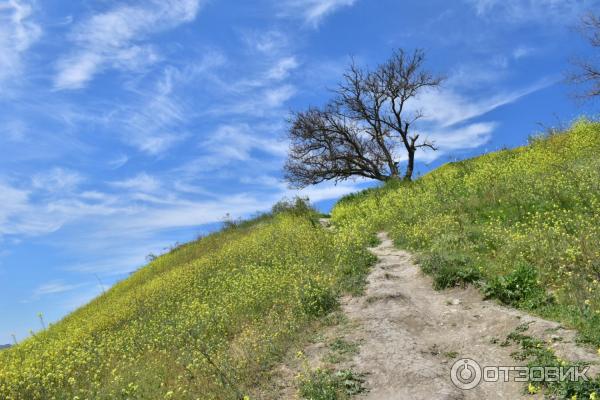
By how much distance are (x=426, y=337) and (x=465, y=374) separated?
152 centimetres

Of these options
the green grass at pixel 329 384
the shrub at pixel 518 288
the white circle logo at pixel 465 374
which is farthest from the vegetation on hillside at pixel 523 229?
the green grass at pixel 329 384

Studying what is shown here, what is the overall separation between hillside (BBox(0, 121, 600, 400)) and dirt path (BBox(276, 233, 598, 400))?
1.39 feet

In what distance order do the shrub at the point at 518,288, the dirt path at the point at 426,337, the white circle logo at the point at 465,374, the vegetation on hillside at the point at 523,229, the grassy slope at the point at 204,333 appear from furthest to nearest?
the shrub at the point at 518,288 → the vegetation on hillside at the point at 523,229 → the grassy slope at the point at 204,333 → the white circle logo at the point at 465,374 → the dirt path at the point at 426,337

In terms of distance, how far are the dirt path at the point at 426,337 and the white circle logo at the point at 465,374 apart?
0.31ft

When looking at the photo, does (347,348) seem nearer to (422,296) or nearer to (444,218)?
(422,296)

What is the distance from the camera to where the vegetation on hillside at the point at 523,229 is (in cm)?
853

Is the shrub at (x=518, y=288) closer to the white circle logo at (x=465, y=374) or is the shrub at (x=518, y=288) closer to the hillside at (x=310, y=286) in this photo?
the hillside at (x=310, y=286)

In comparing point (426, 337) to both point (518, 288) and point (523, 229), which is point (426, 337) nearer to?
point (518, 288)

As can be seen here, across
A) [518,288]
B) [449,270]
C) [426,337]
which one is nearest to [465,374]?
[426,337]

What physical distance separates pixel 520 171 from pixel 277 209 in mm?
18523

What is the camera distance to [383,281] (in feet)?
36.8

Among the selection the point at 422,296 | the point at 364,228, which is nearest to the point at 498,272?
the point at 422,296

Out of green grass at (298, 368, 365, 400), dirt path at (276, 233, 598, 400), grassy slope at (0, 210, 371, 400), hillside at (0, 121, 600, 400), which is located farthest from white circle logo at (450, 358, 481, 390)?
grassy slope at (0, 210, 371, 400)

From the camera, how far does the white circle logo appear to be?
21.7ft
